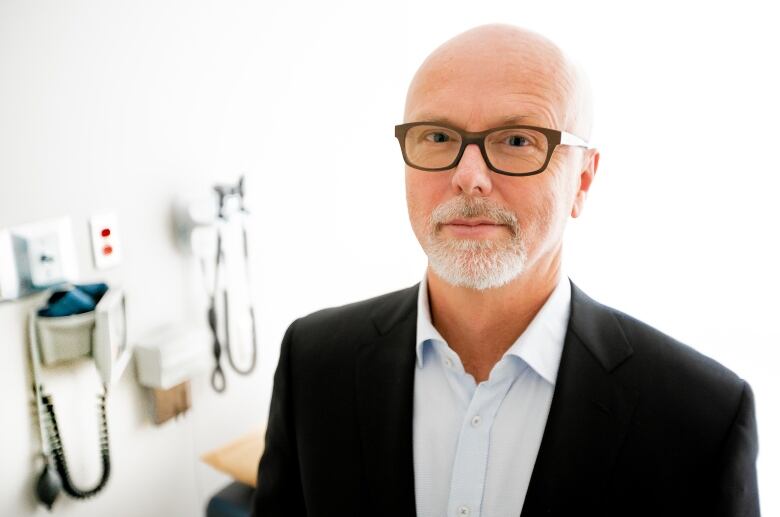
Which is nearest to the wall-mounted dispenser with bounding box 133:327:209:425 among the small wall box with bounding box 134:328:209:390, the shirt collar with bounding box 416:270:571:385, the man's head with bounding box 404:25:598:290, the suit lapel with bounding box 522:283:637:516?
the small wall box with bounding box 134:328:209:390

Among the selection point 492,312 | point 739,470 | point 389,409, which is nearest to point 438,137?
point 492,312

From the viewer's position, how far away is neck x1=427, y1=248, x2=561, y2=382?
90 cm

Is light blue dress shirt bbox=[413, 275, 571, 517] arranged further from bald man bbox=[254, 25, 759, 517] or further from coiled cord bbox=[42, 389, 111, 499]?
coiled cord bbox=[42, 389, 111, 499]

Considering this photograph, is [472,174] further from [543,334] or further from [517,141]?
[543,334]

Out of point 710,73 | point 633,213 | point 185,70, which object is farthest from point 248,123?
point 710,73

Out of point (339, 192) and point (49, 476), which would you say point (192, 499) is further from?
point (339, 192)

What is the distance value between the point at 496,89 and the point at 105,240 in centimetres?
100

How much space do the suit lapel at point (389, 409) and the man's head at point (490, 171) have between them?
0.18 m

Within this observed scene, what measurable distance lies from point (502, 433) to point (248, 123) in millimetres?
1246

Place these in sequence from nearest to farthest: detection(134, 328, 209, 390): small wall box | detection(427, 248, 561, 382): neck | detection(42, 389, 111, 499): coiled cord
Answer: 1. detection(427, 248, 561, 382): neck
2. detection(42, 389, 111, 499): coiled cord
3. detection(134, 328, 209, 390): small wall box

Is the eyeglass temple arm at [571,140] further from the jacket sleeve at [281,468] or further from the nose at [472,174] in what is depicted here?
the jacket sleeve at [281,468]

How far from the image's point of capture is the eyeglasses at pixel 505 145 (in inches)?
32.2

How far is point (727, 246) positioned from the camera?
1637 millimetres

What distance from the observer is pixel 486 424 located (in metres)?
0.85
